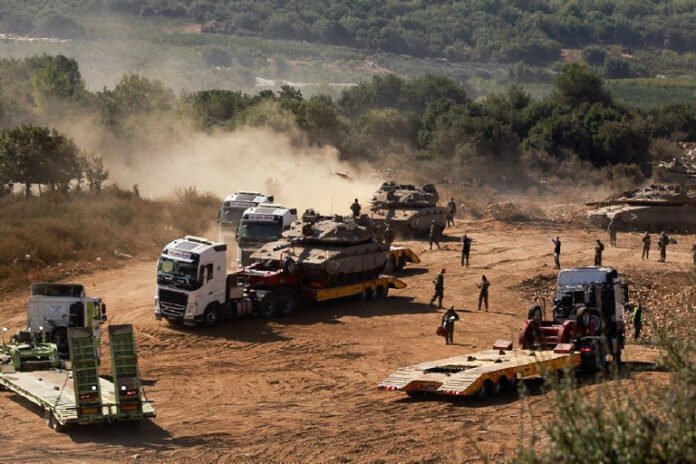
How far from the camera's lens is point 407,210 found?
1992 inches

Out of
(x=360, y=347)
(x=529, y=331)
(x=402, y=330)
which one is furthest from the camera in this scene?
(x=402, y=330)

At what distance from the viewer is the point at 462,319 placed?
3653 cm

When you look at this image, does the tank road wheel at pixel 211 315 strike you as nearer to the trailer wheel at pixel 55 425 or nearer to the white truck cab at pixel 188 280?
the white truck cab at pixel 188 280

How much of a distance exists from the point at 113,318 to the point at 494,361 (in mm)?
12275

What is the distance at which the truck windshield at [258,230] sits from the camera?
41062 millimetres

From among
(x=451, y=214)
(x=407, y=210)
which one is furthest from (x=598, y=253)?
(x=451, y=214)

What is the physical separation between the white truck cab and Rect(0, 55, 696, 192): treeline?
39.2 metres

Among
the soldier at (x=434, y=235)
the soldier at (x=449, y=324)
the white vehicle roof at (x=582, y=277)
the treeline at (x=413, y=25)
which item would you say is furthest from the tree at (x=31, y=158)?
the treeline at (x=413, y=25)

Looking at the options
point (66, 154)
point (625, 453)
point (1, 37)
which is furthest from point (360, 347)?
point (1, 37)

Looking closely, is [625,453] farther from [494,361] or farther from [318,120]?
[318,120]

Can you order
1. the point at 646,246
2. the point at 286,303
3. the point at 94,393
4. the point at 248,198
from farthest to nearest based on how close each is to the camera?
the point at 248,198
the point at 646,246
the point at 286,303
the point at 94,393

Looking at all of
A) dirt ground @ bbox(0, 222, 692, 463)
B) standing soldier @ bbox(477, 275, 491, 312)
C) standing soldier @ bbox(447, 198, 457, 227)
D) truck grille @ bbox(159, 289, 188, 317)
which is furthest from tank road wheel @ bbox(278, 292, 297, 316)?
standing soldier @ bbox(447, 198, 457, 227)

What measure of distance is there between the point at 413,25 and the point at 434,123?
103m

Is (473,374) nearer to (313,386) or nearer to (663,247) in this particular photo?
(313,386)
